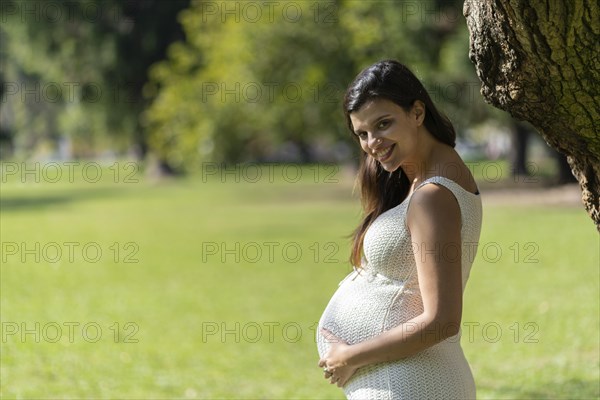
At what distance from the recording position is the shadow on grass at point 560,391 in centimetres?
650

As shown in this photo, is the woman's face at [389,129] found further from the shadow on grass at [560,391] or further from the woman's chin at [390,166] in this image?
the shadow on grass at [560,391]

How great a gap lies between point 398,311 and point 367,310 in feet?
0.31

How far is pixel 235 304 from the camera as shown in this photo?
480 inches

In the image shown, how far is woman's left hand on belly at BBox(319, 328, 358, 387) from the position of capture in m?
2.75

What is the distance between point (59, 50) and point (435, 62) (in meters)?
18.1

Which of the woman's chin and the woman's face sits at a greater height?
the woman's face

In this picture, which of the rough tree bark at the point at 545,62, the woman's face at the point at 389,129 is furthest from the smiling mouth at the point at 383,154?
the rough tree bark at the point at 545,62

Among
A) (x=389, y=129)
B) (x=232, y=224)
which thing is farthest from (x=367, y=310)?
(x=232, y=224)

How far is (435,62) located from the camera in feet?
88.0

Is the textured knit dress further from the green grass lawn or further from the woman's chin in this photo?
the green grass lawn

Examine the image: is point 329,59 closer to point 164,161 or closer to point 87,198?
point 87,198

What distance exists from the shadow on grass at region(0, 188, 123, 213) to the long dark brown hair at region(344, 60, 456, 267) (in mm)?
27747

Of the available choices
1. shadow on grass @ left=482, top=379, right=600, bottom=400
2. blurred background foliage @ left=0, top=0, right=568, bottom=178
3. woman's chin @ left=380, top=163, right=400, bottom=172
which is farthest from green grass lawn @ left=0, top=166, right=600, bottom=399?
blurred background foliage @ left=0, top=0, right=568, bottom=178

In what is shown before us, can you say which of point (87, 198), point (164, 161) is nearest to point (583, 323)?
point (87, 198)
